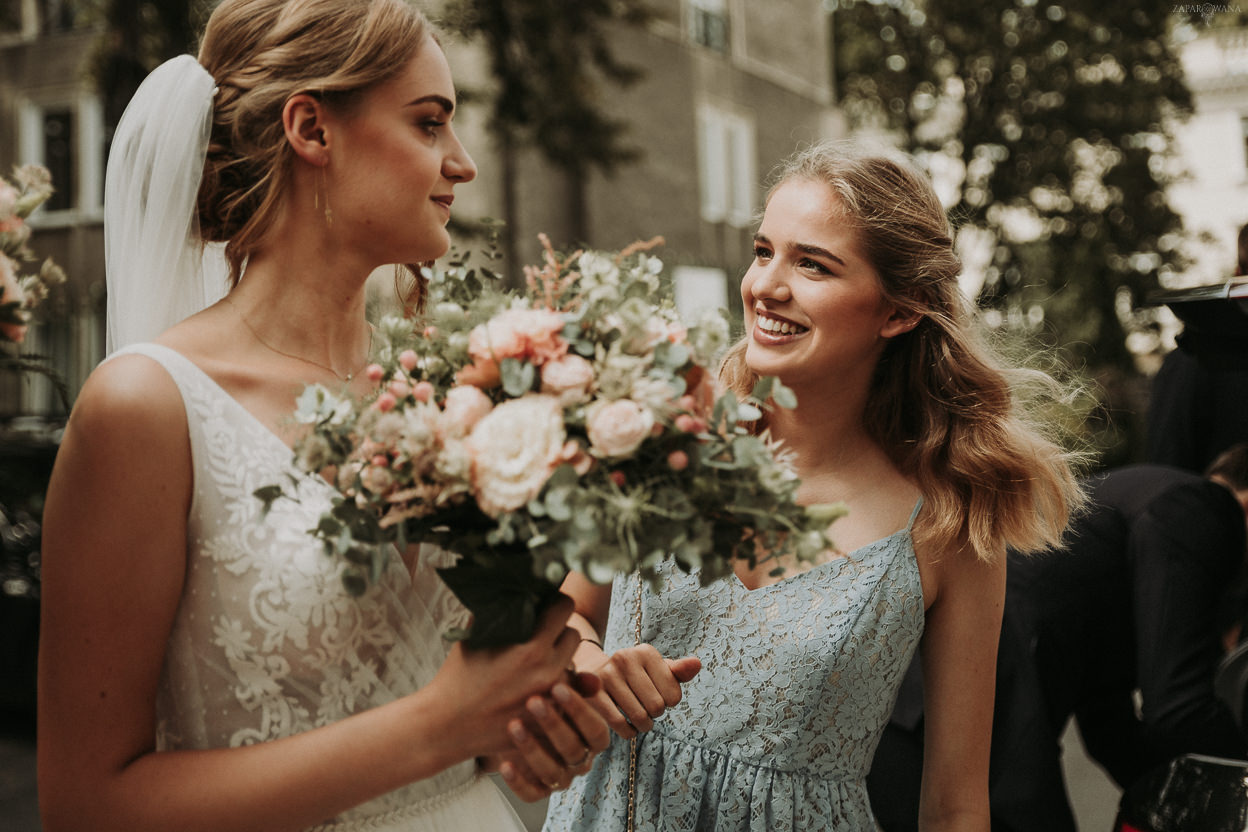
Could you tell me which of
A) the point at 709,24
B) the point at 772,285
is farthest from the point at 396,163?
the point at 709,24

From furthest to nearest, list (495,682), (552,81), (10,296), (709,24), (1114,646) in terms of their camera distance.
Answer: (709,24)
(552,81)
(1114,646)
(10,296)
(495,682)

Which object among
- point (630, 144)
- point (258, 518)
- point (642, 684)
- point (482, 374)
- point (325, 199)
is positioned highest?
point (630, 144)

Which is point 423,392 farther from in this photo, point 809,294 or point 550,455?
point 809,294

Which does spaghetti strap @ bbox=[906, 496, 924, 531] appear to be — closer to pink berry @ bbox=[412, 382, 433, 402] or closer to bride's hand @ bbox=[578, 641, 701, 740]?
bride's hand @ bbox=[578, 641, 701, 740]

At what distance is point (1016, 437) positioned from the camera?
2.53 meters

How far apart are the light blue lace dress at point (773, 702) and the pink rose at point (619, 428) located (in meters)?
1.00

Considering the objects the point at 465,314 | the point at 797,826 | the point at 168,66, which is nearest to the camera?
the point at 465,314

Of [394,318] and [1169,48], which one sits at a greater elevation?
[1169,48]

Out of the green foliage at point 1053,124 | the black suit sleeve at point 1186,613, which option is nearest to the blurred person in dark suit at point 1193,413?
the black suit sleeve at point 1186,613

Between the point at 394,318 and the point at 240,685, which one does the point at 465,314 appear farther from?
the point at 240,685

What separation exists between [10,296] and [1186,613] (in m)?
3.30

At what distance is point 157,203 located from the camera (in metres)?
1.95

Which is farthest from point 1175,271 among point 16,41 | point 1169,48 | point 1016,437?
point 1016,437

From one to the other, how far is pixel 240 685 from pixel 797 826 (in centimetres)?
113
